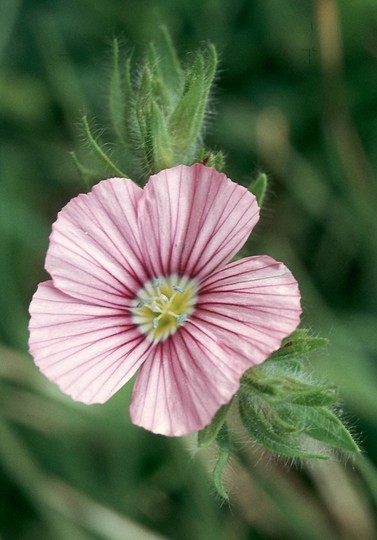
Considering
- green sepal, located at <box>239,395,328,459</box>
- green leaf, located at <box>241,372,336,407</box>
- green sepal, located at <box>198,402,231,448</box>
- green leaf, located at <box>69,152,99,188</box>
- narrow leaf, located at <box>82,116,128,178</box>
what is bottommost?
green sepal, located at <box>198,402,231,448</box>

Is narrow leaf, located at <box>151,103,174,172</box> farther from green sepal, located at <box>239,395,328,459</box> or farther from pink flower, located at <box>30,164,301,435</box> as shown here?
green sepal, located at <box>239,395,328,459</box>

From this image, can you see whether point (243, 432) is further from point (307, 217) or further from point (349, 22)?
point (349, 22)

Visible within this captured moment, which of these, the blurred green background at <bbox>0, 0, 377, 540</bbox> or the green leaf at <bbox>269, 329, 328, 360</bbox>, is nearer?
the green leaf at <bbox>269, 329, 328, 360</bbox>

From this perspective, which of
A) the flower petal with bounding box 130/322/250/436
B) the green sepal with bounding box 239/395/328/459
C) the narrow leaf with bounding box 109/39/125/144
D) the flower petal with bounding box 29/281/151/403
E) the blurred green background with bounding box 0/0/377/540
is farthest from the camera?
the blurred green background with bounding box 0/0/377/540

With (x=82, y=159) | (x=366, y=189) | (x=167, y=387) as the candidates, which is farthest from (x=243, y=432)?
(x=82, y=159)

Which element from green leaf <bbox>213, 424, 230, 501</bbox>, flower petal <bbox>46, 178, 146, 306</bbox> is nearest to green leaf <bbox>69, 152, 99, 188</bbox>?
flower petal <bbox>46, 178, 146, 306</bbox>

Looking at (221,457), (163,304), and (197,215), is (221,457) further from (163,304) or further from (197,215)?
(197,215)
